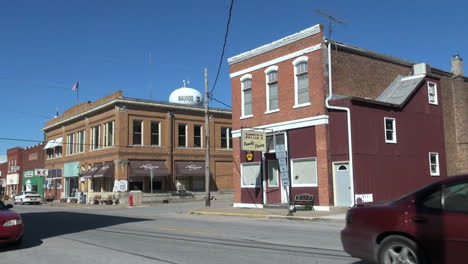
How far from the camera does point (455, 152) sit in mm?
26766

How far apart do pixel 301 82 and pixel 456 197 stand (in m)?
18.3

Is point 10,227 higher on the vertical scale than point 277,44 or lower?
lower

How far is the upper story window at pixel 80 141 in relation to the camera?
48331 millimetres

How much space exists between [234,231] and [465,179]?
367 inches

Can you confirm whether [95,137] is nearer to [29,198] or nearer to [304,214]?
[29,198]

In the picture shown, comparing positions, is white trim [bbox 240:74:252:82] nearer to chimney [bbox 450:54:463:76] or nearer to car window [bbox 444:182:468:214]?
chimney [bbox 450:54:463:76]

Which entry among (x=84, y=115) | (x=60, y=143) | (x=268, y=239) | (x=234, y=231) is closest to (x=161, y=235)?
(x=234, y=231)

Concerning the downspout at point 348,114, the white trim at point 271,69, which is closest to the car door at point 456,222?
the downspout at point 348,114

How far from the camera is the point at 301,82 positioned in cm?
2389

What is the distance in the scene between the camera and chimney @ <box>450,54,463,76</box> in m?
28.0

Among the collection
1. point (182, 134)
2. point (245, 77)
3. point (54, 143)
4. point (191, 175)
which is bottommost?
point (191, 175)

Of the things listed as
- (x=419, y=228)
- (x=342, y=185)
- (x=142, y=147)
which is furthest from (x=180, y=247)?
(x=142, y=147)

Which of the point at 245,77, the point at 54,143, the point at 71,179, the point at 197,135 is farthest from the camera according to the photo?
the point at 54,143

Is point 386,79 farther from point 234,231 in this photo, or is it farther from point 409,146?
point 234,231
